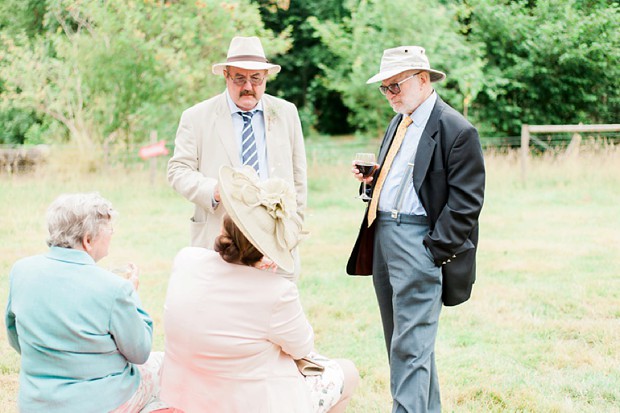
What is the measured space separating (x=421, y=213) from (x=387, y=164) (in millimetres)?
319

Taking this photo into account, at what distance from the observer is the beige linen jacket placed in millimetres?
4109

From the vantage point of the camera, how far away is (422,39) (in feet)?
53.3

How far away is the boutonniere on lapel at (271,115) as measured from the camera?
4.27 m

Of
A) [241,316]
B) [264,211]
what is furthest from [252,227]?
[241,316]

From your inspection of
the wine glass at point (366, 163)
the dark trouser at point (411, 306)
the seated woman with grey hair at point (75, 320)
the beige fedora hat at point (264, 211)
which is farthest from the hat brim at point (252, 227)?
the wine glass at point (366, 163)

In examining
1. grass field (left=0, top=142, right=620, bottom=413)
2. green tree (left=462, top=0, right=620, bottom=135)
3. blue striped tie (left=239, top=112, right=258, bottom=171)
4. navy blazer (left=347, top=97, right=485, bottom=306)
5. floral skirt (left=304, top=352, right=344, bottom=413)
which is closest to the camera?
floral skirt (left=304, top=352, right=344, bottom=413)

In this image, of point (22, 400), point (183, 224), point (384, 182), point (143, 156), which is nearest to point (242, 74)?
point (384, 182)

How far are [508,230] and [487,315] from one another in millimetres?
3769

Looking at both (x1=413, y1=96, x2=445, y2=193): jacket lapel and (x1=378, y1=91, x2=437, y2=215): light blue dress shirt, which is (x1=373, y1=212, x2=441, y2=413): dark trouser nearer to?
(x1=378, y1=91, x2=437, y2=215): light blue dress shirt

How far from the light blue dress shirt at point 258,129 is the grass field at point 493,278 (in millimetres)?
1438

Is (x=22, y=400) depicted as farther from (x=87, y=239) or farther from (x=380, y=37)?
(x=380, y=37)

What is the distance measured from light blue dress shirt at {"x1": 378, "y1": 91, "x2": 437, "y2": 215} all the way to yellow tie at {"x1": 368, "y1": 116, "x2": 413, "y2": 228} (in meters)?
0.02

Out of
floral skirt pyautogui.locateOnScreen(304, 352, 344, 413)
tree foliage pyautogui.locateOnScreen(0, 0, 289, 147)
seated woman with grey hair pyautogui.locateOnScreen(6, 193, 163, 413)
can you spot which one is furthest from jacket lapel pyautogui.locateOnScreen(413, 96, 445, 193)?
tree foliage pyautogui.locateOnScreen(0, 0, 289, 147)

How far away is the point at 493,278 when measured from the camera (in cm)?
712
